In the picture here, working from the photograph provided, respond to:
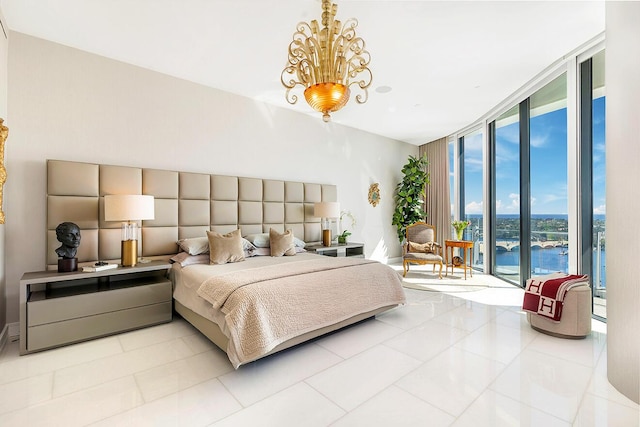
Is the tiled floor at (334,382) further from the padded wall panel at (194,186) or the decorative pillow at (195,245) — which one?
the padded wall panel at (194,186)

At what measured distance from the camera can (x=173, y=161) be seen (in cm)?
367

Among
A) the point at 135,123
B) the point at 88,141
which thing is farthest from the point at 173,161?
the point at 88,141

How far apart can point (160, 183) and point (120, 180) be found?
1.28 feet

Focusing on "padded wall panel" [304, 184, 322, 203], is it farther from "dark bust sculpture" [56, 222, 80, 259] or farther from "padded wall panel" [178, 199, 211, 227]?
"dark bust sculpture" [56, 222, 80, 259]

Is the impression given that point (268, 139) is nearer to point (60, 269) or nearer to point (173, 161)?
point (173, 161)

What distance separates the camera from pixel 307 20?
2.62 m

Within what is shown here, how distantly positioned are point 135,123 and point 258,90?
5.10ft

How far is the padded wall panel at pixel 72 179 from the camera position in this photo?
2838 mm

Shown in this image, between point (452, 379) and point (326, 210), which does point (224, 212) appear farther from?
point (452, 379)

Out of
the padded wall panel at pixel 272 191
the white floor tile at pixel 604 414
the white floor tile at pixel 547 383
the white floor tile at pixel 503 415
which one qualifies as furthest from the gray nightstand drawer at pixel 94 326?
the white floor tile at pixel 604 414

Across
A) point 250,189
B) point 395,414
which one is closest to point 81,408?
point 395,414

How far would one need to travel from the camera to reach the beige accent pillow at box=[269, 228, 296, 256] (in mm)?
3871

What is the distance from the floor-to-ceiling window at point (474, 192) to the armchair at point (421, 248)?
78 centimetres

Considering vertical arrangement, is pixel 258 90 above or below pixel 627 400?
above
